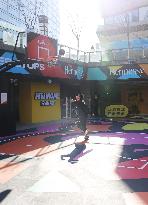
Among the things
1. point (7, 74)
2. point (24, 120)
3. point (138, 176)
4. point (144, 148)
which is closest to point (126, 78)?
point (24, 120)

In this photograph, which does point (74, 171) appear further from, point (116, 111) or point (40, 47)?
point (116, 111)

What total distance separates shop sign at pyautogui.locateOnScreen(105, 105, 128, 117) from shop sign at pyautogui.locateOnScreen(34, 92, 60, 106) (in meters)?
4.63

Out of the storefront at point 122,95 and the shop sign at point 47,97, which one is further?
the storefront at point 122,95

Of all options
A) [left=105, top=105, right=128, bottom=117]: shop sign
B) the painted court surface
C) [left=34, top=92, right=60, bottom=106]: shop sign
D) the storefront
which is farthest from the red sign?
[left=105, top=105, right=128, bottom=117]: shop sign

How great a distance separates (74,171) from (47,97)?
15.2 meters

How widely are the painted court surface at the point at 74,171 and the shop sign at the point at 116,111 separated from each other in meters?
10.6

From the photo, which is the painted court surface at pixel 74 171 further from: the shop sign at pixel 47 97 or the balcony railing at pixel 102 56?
the balcony railing at pixel 102 56

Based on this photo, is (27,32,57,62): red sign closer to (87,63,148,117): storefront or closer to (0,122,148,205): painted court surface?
(87,63,148,117): storefront

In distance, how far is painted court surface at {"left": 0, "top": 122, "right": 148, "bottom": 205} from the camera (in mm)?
7211

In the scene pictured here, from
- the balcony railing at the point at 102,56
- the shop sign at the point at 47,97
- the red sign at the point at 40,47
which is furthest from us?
the balcony railing at the point at 102,56

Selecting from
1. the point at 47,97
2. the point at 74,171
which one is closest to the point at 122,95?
the point at 47,97

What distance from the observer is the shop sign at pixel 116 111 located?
89.1 ft

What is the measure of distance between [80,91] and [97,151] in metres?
16.1

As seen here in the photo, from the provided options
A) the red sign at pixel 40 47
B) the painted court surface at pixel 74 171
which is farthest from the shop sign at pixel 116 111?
the painted court surface at pixel 74 171
